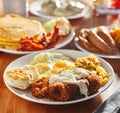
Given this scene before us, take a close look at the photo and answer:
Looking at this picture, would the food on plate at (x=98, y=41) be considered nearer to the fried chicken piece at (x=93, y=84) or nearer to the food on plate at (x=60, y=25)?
the food on plate at (x=60, y=25)

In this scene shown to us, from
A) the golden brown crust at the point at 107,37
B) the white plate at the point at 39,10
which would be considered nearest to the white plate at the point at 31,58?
the golden brown crust at the point at 107,37

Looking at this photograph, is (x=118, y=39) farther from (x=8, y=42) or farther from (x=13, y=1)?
(x=13, y=1)

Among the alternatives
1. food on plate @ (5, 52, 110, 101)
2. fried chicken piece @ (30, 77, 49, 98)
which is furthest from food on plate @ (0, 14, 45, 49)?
fried chicken piece @ (30, 77, 49, 98)

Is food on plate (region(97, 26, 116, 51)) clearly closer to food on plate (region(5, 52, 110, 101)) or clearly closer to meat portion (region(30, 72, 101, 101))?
food on plate (region(5, 52, 110, 101))

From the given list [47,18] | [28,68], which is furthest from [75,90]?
[47,18]

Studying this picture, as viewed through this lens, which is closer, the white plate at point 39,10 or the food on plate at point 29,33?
the food on plate at point 29,33

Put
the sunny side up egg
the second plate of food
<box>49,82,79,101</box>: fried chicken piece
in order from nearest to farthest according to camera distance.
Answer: <box>49,82,79,101</box>: fried chicken piece
the sunny side up egg
the second plate of food
